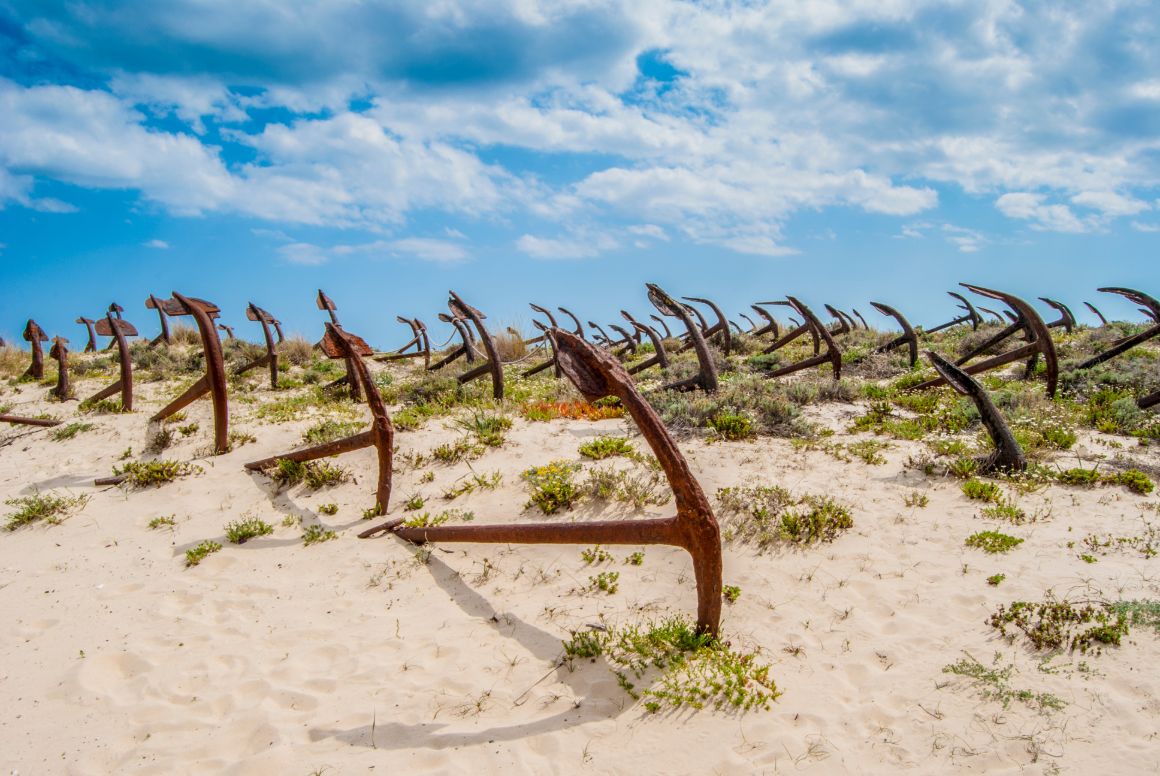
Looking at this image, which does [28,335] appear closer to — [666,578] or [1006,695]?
[666,578]

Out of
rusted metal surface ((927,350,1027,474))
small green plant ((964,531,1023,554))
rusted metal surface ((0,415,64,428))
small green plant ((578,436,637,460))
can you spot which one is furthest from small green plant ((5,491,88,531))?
rusted metal surface ((927,350,1027,474))

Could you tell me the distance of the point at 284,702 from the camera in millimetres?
3355

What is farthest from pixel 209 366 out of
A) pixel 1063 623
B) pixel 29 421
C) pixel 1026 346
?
pixel 1026 346

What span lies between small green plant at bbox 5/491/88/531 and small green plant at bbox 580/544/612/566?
5368mm

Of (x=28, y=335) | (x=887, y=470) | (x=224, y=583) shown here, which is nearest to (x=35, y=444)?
(x=28, y=335)

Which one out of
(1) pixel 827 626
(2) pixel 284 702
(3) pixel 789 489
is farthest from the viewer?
(3) pixel 789 489

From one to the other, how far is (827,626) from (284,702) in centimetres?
326

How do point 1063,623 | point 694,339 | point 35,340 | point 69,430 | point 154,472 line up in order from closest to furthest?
point 1063,623 < point 154,472 < point 69,430 < point 694,339 < point 35,340

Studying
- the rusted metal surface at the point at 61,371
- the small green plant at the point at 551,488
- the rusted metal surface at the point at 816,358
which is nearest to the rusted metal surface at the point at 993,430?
the rusted metal surface at the point at 816,358

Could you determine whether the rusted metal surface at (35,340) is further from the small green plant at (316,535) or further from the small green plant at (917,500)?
the small green plant at (917,500)

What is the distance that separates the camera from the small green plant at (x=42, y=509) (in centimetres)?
596

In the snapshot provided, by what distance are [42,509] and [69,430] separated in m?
2.76

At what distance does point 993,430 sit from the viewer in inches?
236

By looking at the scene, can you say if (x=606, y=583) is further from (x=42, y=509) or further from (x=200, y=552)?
(x=42, y=509)
